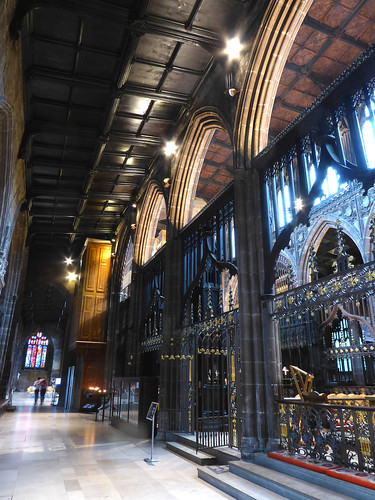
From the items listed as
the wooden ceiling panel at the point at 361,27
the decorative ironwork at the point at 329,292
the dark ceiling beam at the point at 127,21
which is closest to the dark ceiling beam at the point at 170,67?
the dark ceiling beam at the point at 127,21

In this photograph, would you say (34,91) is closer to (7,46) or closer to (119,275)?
(7,46)

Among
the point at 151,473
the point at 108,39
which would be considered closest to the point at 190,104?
the point at 108,39

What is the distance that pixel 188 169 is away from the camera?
12.0 metres

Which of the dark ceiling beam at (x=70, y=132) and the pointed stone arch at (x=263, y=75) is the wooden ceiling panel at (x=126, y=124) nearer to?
the dark ceiling beam at (x=70, y=132)

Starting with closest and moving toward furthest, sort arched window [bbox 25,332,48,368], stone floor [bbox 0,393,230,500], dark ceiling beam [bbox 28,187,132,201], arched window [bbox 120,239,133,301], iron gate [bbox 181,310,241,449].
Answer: stone floor [bbox 0,393,230,500] → iron gate [bbox 181,310,241,449] → dark ceiling beam [bbox 28,187,132,201] → arched window [bbox 120,239,133,301] → arched window [bbox 25,332,48,368]

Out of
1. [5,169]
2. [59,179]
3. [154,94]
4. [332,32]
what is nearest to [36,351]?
[59,179]

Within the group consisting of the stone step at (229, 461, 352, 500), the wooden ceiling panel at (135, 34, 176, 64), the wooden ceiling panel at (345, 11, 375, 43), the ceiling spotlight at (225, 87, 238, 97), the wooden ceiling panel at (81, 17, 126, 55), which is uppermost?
the wooden ceiling panel at (345, 11, 375, 43)

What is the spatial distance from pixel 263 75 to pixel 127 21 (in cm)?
333

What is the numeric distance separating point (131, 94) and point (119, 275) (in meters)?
10.3

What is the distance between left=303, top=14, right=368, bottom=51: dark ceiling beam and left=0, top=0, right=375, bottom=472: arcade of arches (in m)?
0.05

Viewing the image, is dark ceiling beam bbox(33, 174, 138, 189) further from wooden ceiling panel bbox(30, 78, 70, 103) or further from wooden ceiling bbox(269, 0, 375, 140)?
wooden ceiling bbox(269, 0, 375, 140)

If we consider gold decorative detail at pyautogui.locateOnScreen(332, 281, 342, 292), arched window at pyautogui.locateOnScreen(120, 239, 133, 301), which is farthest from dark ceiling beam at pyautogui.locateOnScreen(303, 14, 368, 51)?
arched window at pyautogui.locateOnScreen(120, 239, 133, 301)

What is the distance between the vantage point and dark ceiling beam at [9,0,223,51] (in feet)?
25.9

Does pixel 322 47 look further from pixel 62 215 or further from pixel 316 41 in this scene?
pixel 62 215
